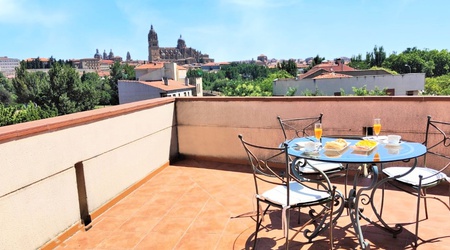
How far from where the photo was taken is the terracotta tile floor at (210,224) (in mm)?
2166

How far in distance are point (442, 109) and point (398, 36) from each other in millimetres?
88280

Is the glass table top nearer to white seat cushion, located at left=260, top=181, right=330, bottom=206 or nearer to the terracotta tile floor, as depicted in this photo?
white seat cushion, located at left=260, top=181, right=330, bottom=206

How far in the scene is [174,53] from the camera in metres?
132

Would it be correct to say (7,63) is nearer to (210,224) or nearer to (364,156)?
(210,224)

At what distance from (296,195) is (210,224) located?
0.88 m

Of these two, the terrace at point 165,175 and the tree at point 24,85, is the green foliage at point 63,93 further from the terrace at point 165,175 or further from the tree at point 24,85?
the terrace at point 165,175

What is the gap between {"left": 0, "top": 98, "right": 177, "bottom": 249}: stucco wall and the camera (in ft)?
6.47

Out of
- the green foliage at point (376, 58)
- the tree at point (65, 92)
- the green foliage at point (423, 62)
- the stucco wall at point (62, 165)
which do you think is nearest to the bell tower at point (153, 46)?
the green foliage at point (376, 58)

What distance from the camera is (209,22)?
201 ft

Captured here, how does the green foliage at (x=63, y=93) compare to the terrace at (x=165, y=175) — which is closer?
the terrace at (x=165, y=175)

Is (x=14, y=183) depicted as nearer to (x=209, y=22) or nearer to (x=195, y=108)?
(x=195, y=108)

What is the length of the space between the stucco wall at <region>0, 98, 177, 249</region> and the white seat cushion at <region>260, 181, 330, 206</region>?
5.11 feet

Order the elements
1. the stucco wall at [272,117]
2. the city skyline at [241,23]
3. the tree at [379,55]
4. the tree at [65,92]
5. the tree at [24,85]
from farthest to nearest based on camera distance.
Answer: the tree at [379,55]
the tree at [24,85]
the city skyline at [241,23]
the tree at [65,92]
the stucco wall at [272,117]

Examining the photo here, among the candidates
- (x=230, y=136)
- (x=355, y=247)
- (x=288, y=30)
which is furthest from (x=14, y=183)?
(x=288, y=30)
